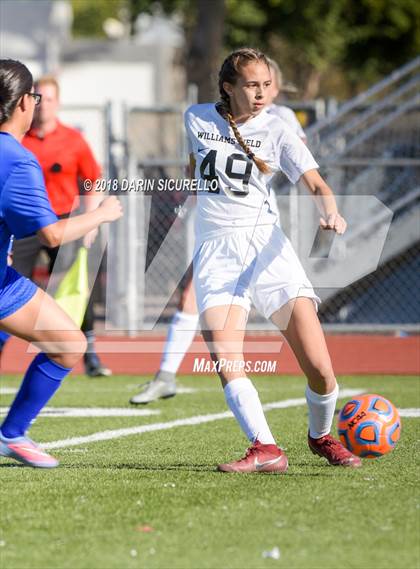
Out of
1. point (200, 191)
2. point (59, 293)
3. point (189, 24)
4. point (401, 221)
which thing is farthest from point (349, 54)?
point (200, 191)

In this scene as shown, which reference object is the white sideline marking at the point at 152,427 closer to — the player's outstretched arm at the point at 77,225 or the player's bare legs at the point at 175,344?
the player's bare legs at the point at 175,344

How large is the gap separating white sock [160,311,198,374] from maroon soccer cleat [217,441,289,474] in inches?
121

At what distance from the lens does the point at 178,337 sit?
895 centimetres

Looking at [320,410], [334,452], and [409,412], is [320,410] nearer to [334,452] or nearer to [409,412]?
[334,452]

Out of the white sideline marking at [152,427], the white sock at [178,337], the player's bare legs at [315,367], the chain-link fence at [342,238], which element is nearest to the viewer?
the player's bare legs at [315,367]

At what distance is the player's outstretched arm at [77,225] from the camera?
17.6 feet

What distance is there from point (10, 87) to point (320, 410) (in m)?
2.19

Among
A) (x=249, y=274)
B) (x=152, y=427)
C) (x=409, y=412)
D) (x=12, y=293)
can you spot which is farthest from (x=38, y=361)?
(x=409, y=412)

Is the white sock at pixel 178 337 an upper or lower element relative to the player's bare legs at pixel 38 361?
lower

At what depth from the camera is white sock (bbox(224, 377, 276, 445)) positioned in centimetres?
588

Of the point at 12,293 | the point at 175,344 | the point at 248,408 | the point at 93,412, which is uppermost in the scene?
the point at 12,293

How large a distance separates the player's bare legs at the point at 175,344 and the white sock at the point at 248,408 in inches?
116

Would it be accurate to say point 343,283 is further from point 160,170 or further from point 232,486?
point 232,486

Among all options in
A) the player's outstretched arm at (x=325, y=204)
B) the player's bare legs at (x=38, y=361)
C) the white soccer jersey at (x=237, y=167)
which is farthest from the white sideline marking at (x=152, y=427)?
the player's outstretched arm at (x=325, y=204)
